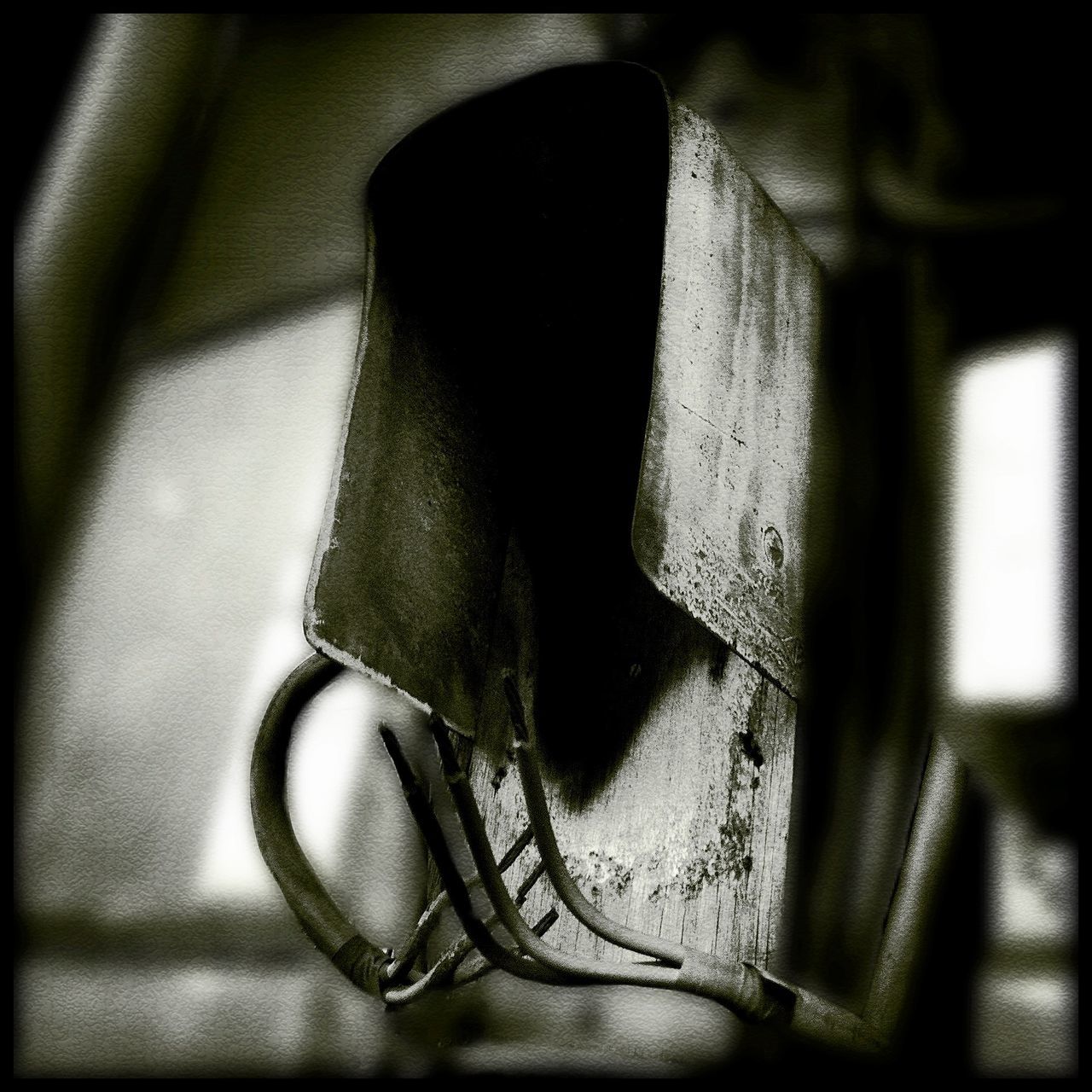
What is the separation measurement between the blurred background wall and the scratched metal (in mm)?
115

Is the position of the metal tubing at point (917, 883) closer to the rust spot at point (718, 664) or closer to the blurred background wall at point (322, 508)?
the blurred background wall at point (322, 508)

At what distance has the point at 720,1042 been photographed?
80cm

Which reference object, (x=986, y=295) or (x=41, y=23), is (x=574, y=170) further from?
(x=41, y=23)

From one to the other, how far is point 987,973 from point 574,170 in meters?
0.72

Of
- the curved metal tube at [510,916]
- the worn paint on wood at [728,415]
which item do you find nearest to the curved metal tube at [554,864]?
the curved metal tube at [510,916]

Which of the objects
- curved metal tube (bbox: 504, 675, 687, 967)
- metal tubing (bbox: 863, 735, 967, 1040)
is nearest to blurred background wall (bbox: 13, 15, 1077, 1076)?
metal tubing (bbox: 863, 735, 967, 1040)

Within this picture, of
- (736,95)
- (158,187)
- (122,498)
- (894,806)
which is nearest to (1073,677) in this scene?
(894,806)

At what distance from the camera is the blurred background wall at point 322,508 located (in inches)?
32.3

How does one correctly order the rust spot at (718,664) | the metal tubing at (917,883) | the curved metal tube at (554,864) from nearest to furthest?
the curved metal tube at (554,864), the metal tubing at (917,883), the rust spot at (718,664)

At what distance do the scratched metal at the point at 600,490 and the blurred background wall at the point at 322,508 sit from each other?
12cm

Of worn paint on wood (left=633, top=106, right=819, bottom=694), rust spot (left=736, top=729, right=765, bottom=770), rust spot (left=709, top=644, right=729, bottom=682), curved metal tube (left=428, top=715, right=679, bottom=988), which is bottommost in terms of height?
curved metal tube (left=428, top=715, right=679, bottom=988)

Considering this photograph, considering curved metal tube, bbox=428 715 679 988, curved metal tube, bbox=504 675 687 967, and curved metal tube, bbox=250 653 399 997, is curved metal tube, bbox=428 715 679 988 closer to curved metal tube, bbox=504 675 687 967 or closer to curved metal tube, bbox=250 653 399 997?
curved metal tube, bbox=504 675 687 967

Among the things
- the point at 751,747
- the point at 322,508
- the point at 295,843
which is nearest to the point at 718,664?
the point at 751,747

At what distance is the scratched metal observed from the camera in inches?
28.3
